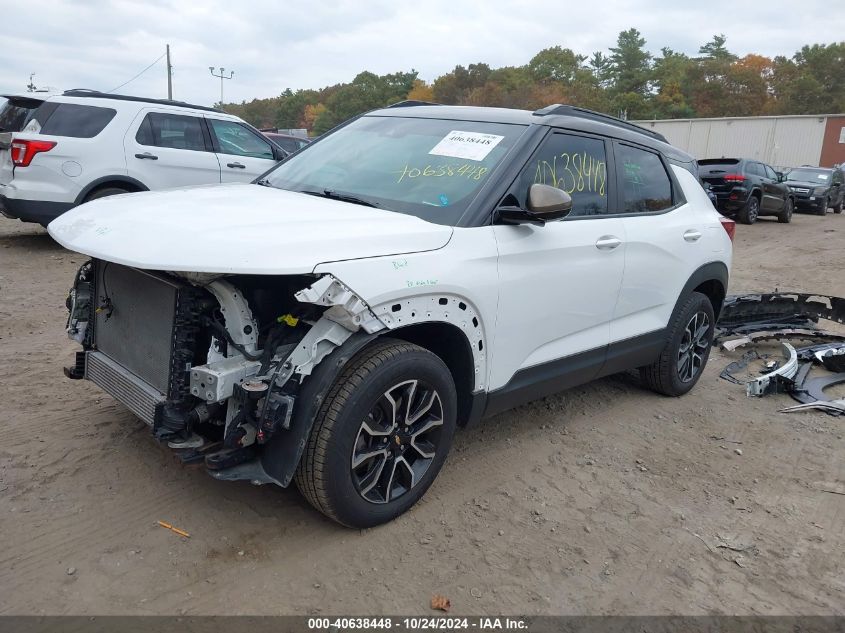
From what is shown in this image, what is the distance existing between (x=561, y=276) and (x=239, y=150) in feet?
23.4

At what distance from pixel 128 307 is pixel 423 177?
1552mm

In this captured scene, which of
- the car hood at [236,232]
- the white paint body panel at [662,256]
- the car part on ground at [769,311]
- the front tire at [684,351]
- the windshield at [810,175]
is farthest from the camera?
the windshield at [810,175]

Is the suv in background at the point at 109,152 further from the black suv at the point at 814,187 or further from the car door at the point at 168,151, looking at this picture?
the black suv at the point at 814,187

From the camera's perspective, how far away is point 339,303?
253 centimetres

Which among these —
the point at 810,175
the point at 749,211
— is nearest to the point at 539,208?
the point at 749,211

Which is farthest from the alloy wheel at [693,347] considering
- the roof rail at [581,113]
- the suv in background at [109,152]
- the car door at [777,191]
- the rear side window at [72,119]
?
the car door at [777,191]

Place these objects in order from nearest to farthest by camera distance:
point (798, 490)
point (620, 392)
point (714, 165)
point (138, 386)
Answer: point (138, 386) < point (798, 490) < point (620, 392) < point (714, 165)

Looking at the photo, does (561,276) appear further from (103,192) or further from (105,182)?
(103,192)

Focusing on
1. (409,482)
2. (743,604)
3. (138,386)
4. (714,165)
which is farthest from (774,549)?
(714,165)

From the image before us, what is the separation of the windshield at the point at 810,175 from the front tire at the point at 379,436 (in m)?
22.4

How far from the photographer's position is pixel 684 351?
16.3ft

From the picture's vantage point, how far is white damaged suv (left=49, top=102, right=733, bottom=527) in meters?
2.59

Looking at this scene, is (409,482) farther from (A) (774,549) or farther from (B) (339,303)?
(A) (774,549)

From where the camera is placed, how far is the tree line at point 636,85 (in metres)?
61.8
